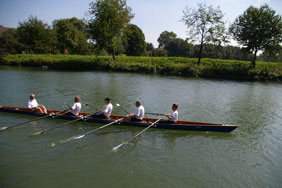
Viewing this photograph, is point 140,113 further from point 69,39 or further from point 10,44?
point 10,44

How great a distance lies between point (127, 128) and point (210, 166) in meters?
5.03

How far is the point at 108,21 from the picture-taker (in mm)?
38781

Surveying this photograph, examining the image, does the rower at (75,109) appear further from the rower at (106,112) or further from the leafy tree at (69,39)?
the leafy tree at (69,39)

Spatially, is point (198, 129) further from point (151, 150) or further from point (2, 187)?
point (2, 187)

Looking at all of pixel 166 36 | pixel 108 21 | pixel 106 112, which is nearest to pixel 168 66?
pixel 108 21

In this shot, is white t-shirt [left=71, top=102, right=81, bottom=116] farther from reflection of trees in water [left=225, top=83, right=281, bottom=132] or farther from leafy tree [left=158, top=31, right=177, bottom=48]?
leafy tree [left=158, top=31, right=177, bottom=48]

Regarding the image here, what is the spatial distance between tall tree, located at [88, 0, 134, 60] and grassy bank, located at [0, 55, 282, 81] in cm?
416

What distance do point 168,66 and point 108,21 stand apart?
14.5 meters

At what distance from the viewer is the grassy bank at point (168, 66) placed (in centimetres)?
3541

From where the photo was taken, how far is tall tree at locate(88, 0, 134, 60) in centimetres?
3818

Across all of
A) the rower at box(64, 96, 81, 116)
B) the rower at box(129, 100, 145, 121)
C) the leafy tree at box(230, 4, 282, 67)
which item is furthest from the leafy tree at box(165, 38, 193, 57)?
the rower at box(64, 96, 81, 116)

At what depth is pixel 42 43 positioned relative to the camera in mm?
52656

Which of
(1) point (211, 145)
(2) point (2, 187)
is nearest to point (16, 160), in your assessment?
(2) point (2, 187)

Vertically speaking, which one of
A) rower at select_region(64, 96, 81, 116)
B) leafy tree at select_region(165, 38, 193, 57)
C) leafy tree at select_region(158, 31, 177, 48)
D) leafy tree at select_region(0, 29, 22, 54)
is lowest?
rower at select_region(64, 96, 81, 116)
